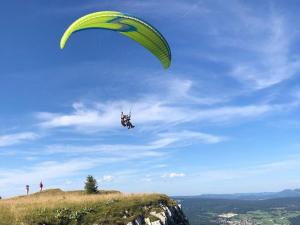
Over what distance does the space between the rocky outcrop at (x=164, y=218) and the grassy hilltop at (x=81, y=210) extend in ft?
1.48

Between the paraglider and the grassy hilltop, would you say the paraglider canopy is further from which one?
the grassy hilltop

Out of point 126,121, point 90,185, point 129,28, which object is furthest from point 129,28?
point 90,185

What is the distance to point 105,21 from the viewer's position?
2836cm

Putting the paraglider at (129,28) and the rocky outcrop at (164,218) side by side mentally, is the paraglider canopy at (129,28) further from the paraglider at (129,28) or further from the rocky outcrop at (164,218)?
the rocky outcrop at (164,218)

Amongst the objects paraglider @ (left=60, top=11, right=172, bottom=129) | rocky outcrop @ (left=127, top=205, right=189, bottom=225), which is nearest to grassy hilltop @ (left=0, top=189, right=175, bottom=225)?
rocky outcrop @ (left=127, top=205, right=189, bottom=225)

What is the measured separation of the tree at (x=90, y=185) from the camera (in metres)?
47.8

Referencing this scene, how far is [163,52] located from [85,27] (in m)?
6.30

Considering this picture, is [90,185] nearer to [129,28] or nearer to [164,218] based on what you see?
[164,218]

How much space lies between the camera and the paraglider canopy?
27.7 m

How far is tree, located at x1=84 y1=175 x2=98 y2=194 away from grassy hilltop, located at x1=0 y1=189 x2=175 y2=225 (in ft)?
22.9

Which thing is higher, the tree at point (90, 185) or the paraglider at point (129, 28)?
the paraglider at point (129, 28)

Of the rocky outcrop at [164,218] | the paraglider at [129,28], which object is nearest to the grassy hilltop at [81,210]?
the rocky outcrop at [164,218]

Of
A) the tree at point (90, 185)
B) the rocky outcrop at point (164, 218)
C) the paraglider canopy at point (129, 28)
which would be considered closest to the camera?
the paraglider canopy at point (129, 28)

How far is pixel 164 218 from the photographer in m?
38.6
